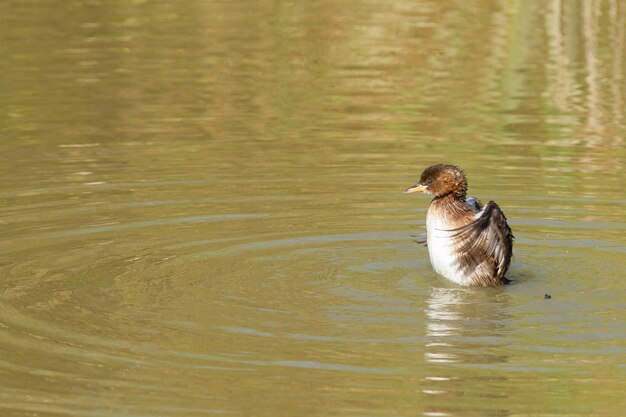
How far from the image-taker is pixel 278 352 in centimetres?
858

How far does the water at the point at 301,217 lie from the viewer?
8203mm

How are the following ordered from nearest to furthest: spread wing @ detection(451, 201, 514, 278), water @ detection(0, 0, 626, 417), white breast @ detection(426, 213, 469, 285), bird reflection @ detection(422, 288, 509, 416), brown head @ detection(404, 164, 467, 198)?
bird reflection @ detection(422, 288, 509, 416)
water @ detection(0, 0, 626, 417)
spread wing @ detection(451, 201, 514, 278)
white breast @ detection(426, 213, 469, 285)
brown head @ detection(404, 164, 467, 198)

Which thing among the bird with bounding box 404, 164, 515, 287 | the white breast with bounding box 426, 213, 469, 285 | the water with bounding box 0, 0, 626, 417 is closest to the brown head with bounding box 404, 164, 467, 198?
the bird with bounding box 404, 164, 515, 287

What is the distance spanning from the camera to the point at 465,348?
8.73 m

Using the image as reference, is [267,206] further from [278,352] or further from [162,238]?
[278,352]

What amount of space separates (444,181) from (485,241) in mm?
574

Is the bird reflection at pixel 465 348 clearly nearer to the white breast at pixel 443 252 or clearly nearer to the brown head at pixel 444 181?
the white breast at pixel 443 252

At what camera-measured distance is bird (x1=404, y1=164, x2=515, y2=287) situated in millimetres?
10133

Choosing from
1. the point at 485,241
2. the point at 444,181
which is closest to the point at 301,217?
the point at 444,181

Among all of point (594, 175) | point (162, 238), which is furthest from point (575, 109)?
point (162, 238)

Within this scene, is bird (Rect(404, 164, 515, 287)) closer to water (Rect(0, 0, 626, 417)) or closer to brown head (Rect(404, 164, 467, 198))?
brown head (Rect(404, 164, 467, 198))

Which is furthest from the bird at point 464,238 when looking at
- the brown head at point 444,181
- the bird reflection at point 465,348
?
the bird reflection at point 465,348

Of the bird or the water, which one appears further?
the bird

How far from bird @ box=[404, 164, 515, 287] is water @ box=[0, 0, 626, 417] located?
21 centimetres
